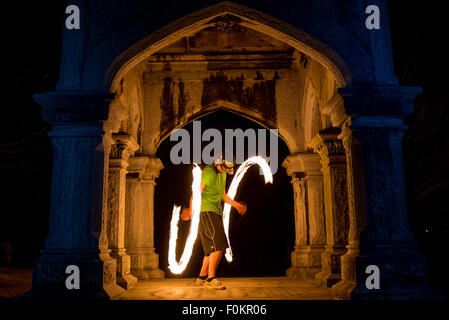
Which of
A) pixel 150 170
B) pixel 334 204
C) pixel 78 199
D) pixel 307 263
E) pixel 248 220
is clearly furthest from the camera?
pixel 248 220

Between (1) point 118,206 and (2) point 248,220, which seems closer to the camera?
(1) point 118,206

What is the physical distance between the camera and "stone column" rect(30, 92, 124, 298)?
5.10 metres

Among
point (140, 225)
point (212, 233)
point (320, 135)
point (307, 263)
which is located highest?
point (320, 135)

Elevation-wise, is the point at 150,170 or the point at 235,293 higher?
the point at 150,170

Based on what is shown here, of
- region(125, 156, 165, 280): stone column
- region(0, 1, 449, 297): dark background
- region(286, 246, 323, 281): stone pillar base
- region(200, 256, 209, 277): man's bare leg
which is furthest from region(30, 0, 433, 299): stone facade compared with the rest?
region(0, 1, 449, 297): dark background

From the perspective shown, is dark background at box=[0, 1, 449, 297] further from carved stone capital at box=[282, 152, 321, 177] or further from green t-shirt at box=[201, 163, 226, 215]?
green t-shirt at box=[201, 163, 226, 215]

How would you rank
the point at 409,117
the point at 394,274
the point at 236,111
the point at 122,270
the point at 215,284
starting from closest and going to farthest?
the point at 394,274 < the point at 215,284 < the point at 122,270 < the point at 236,111 < the point at 409,117

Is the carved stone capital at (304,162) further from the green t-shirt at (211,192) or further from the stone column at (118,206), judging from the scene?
the stone column at (118,206)

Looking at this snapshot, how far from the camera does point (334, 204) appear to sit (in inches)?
285

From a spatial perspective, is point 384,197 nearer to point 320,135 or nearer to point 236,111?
point 320,135

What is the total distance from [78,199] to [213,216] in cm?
194

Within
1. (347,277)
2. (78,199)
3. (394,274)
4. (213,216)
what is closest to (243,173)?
(213,216)

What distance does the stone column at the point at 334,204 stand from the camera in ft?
23.4

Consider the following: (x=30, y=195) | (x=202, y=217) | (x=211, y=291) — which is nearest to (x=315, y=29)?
(x=202, y=217)
